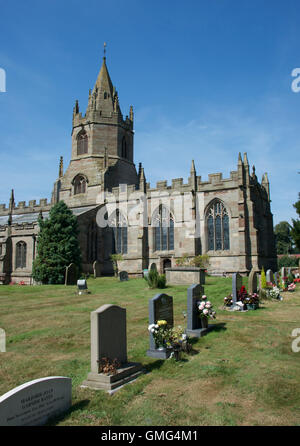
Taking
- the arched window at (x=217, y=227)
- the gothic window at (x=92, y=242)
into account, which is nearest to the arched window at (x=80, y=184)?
the gothic window at (x=92, y=242)

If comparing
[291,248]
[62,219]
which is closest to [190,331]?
[62,219]

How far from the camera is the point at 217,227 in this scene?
96.6 feet

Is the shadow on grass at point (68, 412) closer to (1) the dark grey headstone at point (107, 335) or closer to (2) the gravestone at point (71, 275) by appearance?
(1) the dark grey headstone at point (107, 335)

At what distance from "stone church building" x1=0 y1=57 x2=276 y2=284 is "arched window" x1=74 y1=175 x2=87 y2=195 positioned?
0.39 ft

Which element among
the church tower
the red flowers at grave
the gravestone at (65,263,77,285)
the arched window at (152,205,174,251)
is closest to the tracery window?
the church tower

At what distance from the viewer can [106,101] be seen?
4003 centimetres

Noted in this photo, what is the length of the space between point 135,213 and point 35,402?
29.0 metres

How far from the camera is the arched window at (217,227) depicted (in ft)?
95.2

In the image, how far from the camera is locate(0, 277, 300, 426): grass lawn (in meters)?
4.97

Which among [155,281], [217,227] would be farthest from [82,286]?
[217,227]

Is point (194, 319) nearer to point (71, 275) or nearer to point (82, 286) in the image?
point (82, 286)

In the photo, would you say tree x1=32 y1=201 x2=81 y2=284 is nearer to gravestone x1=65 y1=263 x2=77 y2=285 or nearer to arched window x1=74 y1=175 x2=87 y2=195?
gravestone x1=65 y1=263 x2=77 y2=285

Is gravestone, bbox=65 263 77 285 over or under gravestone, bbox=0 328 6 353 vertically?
over

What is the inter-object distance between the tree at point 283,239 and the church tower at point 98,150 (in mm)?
50513
